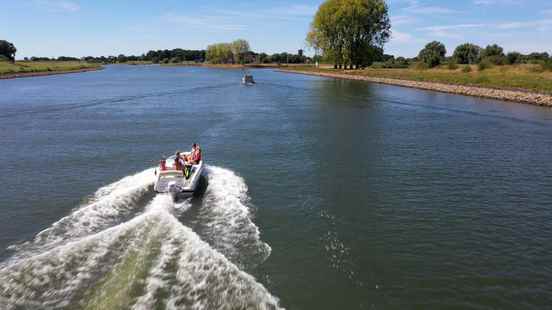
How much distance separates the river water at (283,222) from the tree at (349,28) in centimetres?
8082

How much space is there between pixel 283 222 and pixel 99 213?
26.5ft

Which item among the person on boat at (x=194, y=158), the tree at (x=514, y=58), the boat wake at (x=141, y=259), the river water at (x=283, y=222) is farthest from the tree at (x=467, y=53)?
the boat wake at (x=141, y=259)

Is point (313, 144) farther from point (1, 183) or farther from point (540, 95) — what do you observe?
point (540, 95)

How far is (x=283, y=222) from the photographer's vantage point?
17188 millimetres

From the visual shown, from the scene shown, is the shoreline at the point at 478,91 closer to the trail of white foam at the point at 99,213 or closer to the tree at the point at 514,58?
the tree at the point at 514,58

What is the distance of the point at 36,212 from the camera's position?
18.0 m

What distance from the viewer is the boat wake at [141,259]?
11.7 meters

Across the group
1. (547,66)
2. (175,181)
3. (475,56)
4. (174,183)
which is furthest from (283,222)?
(475,56)

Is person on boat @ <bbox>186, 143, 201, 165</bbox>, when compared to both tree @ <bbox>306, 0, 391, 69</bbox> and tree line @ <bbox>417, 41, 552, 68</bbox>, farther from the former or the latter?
tree @ <bbox>306, 0, 391, 69</bbox>

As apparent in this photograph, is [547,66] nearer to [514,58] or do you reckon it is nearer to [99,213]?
[514,58]

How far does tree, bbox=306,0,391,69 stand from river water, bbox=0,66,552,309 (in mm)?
80819

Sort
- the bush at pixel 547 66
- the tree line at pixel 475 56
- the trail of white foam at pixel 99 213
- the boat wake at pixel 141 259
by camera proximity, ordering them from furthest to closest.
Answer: the tree line at pixel 475 56
the bush at pixel 547 66
the trail of white foam at pixel 99 213
the boat wake at pixel 141 259

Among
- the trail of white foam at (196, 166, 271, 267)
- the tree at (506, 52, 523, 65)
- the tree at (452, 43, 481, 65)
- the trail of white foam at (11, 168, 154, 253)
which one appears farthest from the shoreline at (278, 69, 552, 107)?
the tree at (452, 43, 481, 65)

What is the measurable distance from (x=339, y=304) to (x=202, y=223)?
23.9 feet
